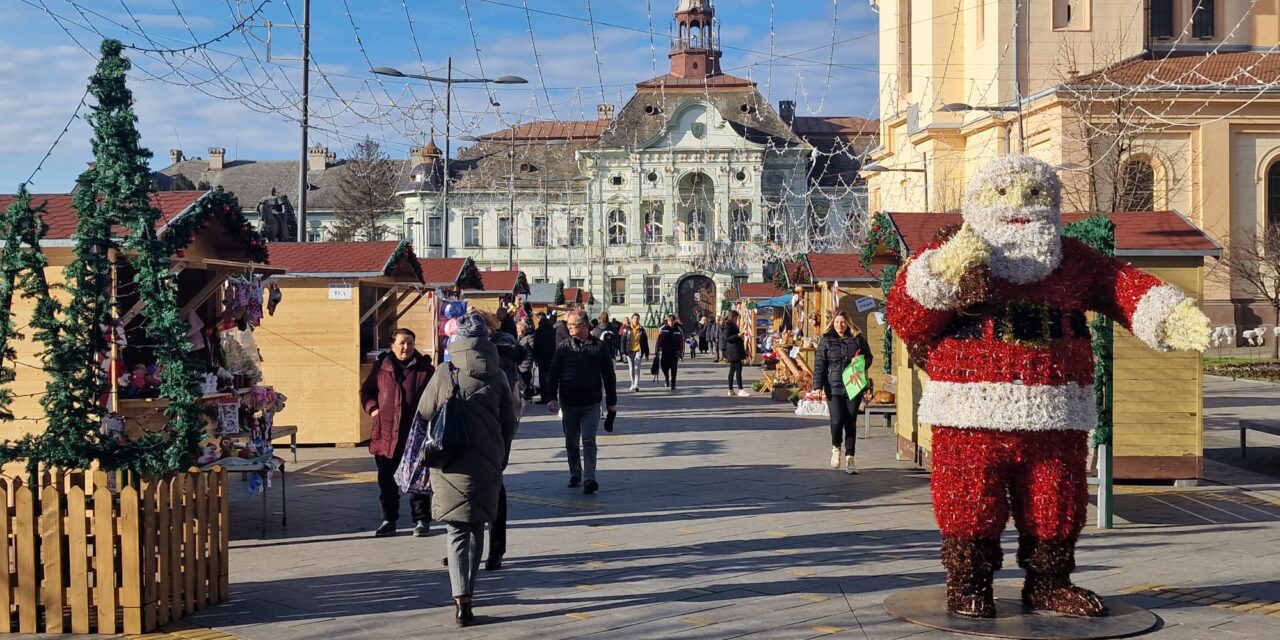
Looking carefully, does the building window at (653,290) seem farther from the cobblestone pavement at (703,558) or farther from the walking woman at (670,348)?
the cobblestone pavement at (703,558)

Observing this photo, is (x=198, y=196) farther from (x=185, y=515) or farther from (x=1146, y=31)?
(x=1146, y=31)

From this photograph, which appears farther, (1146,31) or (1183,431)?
(1146,31)

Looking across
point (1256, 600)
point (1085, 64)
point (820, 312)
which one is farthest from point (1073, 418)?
point (1085, 64)

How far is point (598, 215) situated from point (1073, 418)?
7174 centimetres

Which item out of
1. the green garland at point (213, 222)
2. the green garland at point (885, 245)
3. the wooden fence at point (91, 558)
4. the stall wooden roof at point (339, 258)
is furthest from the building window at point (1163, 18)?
the wooden fence at point (91, 558)

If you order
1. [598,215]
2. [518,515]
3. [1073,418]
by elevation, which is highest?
[598,215]

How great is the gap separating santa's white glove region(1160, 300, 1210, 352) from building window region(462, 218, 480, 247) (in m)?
76.7

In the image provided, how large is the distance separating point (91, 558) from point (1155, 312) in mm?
5925

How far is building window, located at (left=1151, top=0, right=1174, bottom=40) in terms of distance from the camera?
48688 mm

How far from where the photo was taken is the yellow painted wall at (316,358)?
18109 mm

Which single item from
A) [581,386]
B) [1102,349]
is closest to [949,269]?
[1102,349]

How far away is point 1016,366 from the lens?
24.7 feet

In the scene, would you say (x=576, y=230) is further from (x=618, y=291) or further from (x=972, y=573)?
(x=972, y=573)

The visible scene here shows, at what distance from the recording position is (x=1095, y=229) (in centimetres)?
Result: 1106
